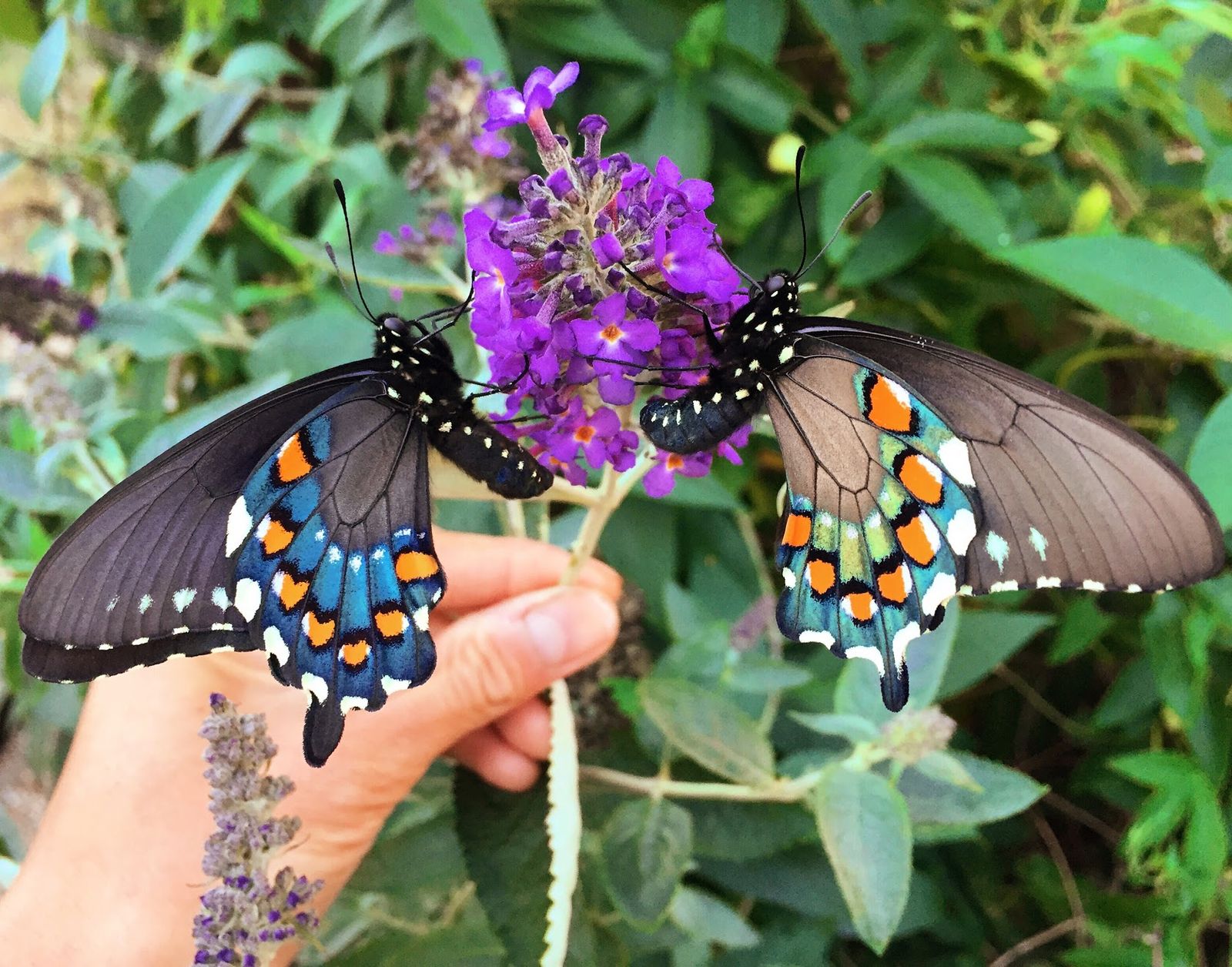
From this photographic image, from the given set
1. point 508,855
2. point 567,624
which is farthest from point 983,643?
point 508,855

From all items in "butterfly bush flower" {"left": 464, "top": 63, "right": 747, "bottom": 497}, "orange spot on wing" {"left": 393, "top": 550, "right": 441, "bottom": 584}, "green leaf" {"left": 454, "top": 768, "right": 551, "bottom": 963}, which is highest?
"butterfly bush flower" {"left": 464, "top": 63, "right": 747, "bottom": 497}

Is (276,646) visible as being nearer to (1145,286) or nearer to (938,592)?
(938,592)

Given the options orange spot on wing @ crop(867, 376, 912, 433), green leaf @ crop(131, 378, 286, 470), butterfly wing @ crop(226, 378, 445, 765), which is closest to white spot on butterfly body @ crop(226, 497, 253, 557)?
butterfly wing @ crop(226, 378, 445, 765)

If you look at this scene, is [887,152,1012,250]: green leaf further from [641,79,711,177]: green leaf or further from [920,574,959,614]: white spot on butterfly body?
[920,574,959,614]: white spot on butterfly body

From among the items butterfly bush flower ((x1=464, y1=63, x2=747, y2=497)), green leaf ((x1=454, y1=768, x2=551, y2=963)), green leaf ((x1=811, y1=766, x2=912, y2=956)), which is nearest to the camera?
butterfly bush flower ((x1=464, y1=63, x2=747, y2=497))

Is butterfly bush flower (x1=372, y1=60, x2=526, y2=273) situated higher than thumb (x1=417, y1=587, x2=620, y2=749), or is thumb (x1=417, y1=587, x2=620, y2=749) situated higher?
butterfly bush flower (x1=372, y1=60, x2=526, y2=273)

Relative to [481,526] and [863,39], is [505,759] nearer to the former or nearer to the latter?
[481,526]

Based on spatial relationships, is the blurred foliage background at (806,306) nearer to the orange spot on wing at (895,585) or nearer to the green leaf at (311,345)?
the green leaf at (311,345)

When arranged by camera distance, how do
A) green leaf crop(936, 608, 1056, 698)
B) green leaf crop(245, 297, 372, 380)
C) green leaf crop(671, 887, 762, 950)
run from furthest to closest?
green leaf crop(245, 297, 372, 380), green leaf crop(936, 608, 1056, 698), green leaf crop(671, 887, 762, 950)
